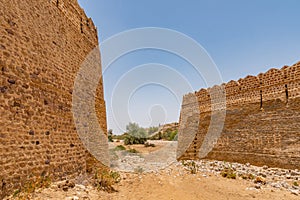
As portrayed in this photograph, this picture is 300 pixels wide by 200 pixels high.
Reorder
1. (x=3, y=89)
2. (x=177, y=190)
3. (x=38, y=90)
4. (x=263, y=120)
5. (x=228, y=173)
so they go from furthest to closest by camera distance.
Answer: (x=263, y=120) < (x=228, y=173) < (x=177, y=190) < (x=38, y=90) < (x=3, y=89)

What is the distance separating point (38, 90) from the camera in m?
5.34

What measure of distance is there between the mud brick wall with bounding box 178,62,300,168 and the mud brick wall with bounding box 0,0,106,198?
719 centimetres

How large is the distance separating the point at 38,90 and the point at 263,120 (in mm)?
8840

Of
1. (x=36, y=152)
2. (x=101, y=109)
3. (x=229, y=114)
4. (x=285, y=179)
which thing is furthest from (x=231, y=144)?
(x=36, y=152)

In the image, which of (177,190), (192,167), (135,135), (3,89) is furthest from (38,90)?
(135,135)

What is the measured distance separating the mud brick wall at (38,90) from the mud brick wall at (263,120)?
7194mm

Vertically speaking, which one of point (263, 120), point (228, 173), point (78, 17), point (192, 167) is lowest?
point (192, 167)

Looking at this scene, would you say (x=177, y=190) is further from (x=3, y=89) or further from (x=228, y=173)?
(x=3, y=89)

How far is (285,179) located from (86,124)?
743 cm

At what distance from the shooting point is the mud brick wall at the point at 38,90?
4.40 meters

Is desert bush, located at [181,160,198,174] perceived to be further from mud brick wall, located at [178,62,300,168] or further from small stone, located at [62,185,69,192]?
small stone, located at [62,185,69,192]

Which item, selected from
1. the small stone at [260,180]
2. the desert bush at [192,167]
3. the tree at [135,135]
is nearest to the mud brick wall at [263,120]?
the desert bush at [192,167]

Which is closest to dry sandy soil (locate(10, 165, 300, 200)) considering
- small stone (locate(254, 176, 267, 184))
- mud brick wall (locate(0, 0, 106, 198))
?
small stone (locate(254, 176, 267, 184))

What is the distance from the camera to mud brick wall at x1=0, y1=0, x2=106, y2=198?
14.4 ft
